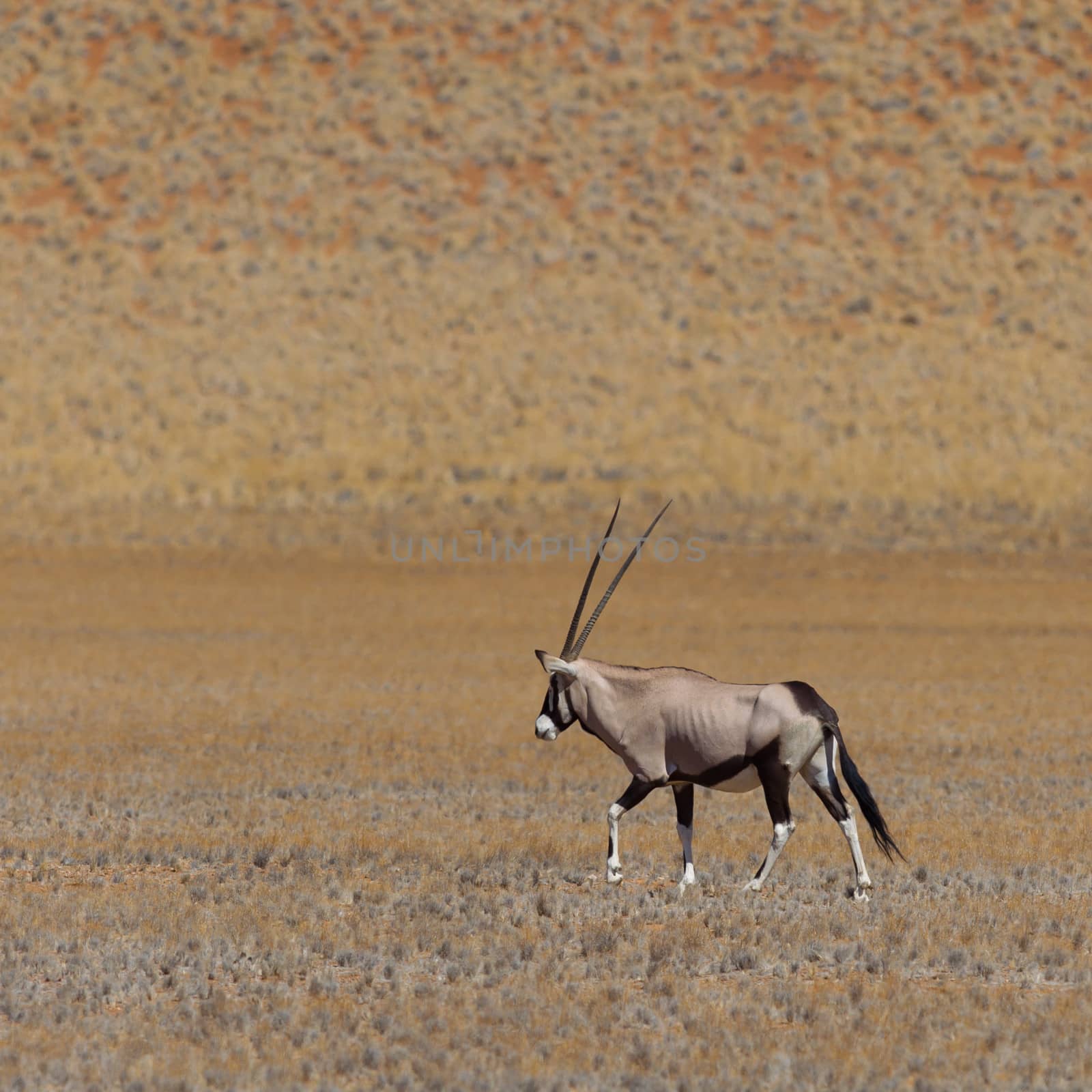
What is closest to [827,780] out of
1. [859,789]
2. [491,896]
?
[859,789]

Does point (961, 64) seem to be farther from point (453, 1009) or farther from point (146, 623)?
point (453, 1009)

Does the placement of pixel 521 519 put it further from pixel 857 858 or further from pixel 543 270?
pixel 857 858

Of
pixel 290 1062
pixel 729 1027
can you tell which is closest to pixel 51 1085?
pixel 290 1062

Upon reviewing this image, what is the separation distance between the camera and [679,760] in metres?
10.5

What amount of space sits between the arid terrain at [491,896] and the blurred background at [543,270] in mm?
20791

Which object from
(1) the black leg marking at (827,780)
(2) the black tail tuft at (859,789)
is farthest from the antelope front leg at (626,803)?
(2) the black tail tuft at (859,789)

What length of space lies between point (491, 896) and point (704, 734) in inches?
72.1

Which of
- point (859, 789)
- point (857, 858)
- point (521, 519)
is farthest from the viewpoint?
point (521, 519)

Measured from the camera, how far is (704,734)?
10.4 m

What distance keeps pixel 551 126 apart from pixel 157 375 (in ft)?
56.9

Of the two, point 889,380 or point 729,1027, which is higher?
point 889,380

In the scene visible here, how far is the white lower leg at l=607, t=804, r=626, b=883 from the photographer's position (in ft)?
34.7

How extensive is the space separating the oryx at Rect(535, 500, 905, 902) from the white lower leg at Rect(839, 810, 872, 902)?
11 millimetres

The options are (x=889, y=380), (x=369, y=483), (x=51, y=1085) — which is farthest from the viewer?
(x=889, y=380)
